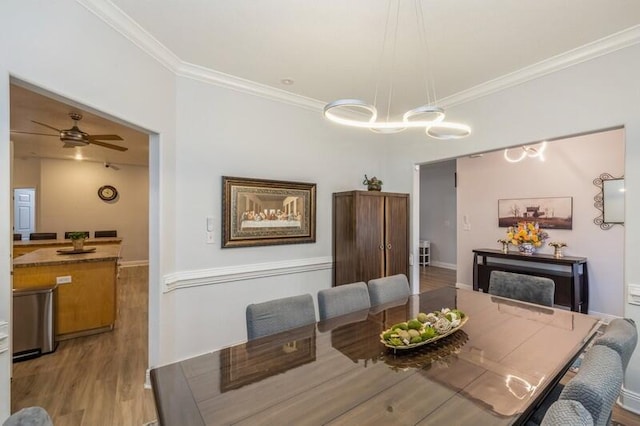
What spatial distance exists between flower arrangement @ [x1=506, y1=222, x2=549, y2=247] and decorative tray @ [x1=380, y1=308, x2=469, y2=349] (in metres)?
3.70

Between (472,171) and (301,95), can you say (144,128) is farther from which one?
(472,171)

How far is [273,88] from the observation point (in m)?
3.30

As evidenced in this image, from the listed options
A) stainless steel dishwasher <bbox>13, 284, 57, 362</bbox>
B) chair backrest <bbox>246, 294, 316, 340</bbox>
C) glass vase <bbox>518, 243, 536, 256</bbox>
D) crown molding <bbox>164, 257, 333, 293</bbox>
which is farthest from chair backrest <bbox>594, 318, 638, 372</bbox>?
stainless steel dishwasher <bbox>13, 284, 57, 362</bbox>

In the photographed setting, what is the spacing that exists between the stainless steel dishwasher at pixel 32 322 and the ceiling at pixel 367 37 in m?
2.24

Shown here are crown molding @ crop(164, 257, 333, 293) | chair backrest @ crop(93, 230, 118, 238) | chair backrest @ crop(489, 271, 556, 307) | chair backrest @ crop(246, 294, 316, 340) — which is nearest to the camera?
chair backrest @ crop(246, 294, 316, 340)

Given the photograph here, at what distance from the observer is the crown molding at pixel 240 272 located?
2795 millimetres

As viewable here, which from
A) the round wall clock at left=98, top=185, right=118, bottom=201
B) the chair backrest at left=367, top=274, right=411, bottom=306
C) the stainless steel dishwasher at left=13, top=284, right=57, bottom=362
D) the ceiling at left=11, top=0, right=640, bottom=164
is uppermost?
the ceiling at left=11, top=0, right=640, bottom=164

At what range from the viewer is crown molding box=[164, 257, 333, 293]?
9.17 ft

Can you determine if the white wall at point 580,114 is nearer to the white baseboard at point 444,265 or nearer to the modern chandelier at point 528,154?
the modern chandelier at point 528,154

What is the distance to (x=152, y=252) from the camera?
2.62 metres

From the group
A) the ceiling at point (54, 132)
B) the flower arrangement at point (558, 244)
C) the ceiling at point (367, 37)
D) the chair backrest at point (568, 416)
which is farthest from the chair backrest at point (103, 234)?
the flower arrangement at point (558, 244)

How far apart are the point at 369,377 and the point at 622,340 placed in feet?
3.79

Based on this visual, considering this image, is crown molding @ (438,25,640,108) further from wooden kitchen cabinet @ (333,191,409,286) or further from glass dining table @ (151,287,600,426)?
glass dining table @ (151,287,600,426)

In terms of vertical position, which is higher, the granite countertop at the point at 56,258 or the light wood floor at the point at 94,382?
the granite countertop at the point at 56,258
